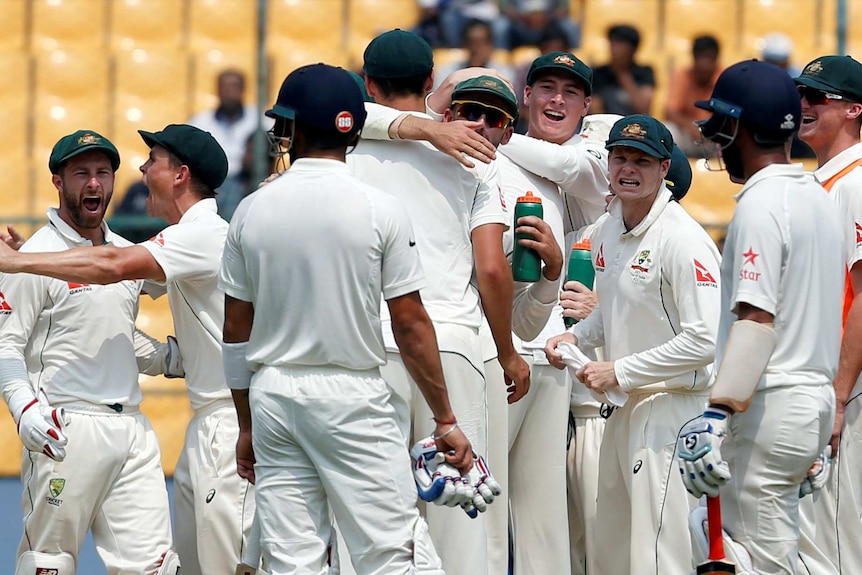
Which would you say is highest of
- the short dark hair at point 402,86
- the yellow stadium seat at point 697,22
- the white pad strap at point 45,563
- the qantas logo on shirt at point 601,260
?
the yellow stadium seat at point 697,22

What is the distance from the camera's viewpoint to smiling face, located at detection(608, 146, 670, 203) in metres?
5.33

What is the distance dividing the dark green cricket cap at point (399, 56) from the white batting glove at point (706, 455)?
1683mm

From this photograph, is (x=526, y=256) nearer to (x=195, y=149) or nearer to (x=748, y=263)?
(x=748, y=263)

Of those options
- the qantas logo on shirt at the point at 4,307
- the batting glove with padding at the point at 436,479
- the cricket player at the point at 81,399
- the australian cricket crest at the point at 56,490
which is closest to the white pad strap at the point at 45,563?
the cricket player at the point at 81,399

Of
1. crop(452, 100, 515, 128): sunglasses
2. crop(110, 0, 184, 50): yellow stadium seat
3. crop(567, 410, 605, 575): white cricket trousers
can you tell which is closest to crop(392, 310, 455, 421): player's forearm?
crop(452, 100, 515, 128): sunglasses

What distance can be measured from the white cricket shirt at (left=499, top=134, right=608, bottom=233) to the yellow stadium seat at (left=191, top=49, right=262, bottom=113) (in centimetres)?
488

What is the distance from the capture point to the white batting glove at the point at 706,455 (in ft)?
13.3

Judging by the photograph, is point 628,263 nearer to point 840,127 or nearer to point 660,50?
point 840,127

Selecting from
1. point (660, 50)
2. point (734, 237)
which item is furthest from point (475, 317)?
point (660, 50)

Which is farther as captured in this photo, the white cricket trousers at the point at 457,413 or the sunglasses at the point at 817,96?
the sunglasses at the point at 817,96

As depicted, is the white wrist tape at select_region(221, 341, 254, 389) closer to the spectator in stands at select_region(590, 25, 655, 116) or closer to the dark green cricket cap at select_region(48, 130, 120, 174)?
the dark green cricket cap at select_region(48, 130, 120, 174)

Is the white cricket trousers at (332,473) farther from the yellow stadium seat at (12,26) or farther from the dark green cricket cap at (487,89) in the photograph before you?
the yellow stadium seat at (12,26)

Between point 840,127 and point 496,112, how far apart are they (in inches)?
57.8

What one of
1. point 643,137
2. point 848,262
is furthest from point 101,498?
point 848,262
